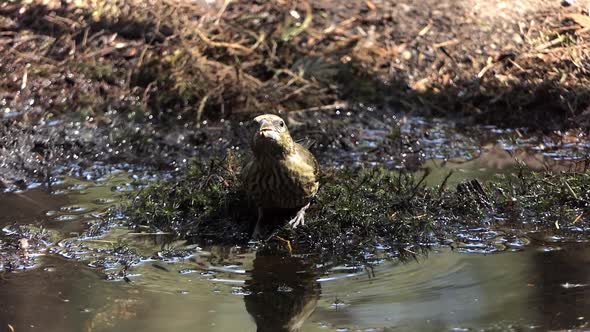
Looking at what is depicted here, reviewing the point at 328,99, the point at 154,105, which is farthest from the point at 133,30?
the point at 328,99

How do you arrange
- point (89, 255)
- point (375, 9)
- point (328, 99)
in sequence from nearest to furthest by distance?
point (89, 255) → point (328, 99) → point (375, 9)

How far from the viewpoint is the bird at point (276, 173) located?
564cm

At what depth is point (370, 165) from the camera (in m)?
7.61

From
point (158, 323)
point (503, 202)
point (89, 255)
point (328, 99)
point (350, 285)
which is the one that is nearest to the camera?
point (158, 323)

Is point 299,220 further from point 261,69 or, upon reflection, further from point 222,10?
point 222,10

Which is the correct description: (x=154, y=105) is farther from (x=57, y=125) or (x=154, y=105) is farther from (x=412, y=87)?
(x=412, y=87)

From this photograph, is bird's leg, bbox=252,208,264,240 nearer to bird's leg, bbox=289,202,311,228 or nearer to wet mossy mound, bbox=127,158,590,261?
wet mossy mound, bbox=127,158,590,261

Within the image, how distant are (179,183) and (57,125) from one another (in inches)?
90.7

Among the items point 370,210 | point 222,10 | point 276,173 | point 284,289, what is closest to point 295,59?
point 222,10

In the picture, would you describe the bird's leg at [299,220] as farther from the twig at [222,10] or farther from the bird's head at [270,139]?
the twig at [222,10]

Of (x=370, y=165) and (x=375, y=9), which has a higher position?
(x=375, y=9)

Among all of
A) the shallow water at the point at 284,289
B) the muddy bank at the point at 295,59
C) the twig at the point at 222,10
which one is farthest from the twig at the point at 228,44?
the shallow water at the point at 284,289

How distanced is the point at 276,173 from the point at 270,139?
244 mm

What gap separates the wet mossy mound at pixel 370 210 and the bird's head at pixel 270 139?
0.48 m
